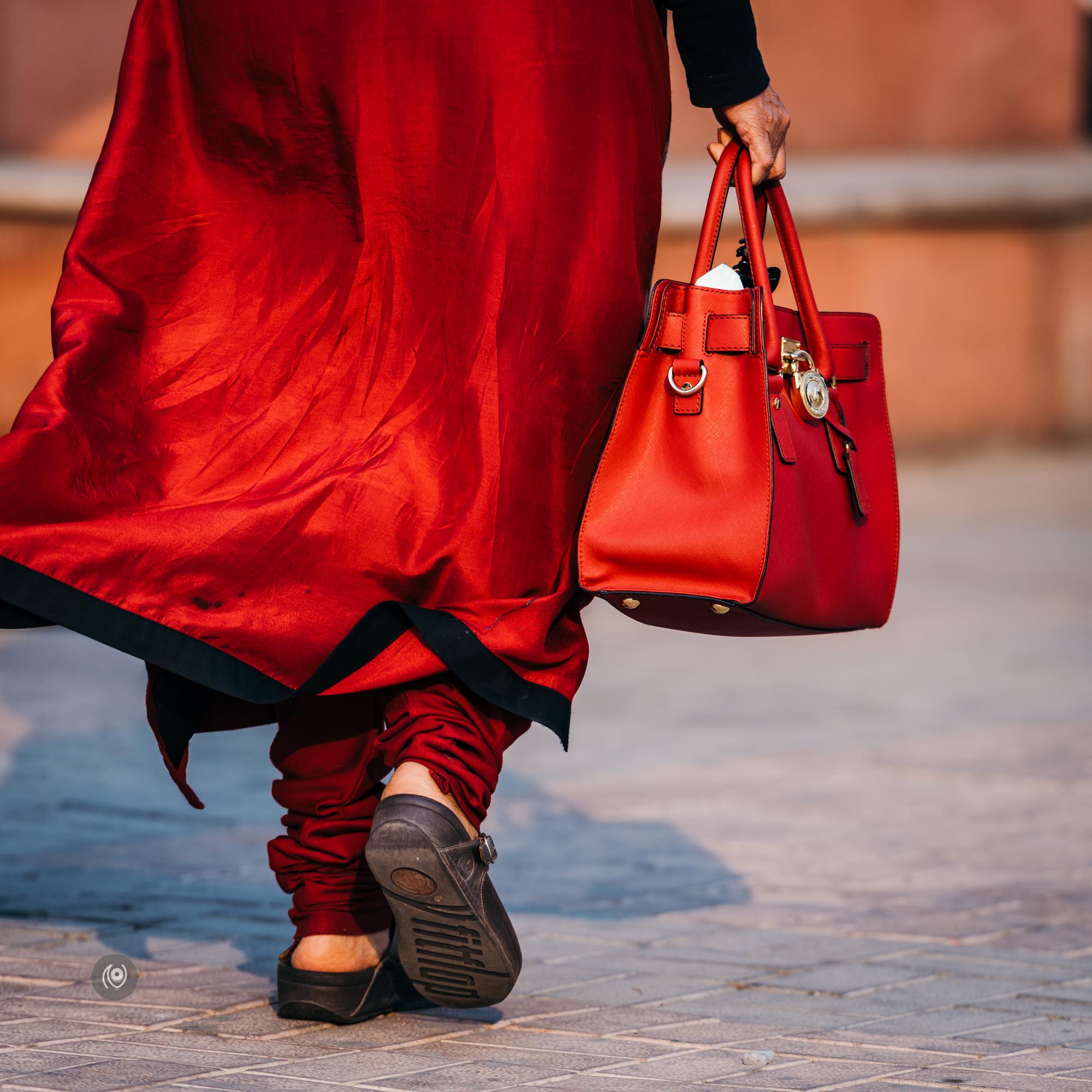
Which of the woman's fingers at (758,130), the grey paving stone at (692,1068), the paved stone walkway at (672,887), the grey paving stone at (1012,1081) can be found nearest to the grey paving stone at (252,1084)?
the paved stone walkway at (672,887)

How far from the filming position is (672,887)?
11.5 feet

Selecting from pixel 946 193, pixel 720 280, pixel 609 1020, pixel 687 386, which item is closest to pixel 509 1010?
pixel 609 1020

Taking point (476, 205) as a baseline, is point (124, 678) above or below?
below

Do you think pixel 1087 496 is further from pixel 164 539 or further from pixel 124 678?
pixel 164 539

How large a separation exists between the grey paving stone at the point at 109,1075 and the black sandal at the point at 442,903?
31cm

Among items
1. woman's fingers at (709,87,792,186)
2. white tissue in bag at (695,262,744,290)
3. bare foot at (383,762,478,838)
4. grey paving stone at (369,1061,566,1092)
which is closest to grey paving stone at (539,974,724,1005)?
grey paving stone at (369,1061,566,1092)

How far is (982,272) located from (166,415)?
33.0 ft

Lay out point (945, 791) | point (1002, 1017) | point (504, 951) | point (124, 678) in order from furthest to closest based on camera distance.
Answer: point (124, 678), point (945, 791), point (1002, 1017), point (504, 951)

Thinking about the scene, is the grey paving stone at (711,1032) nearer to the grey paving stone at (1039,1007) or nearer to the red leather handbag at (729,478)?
the grey paving stone at (1039,1007)

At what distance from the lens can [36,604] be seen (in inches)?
89.7

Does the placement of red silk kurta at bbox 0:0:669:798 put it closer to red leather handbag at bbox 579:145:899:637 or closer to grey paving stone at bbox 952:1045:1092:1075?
red leather handbag at bbox 579:145:899:637

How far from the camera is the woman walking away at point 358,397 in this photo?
2.32m

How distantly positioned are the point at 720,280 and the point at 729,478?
11.8 inches

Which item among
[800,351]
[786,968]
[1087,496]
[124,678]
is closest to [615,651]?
[124,678]
